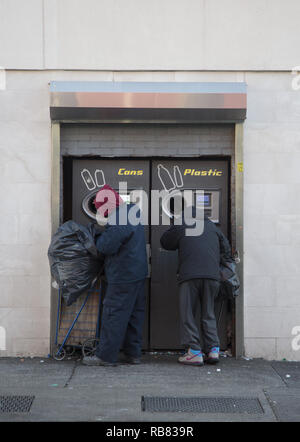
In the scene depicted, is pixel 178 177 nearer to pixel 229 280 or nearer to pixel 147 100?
pixel 147 100

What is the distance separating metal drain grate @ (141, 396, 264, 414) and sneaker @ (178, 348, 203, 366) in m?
1.16

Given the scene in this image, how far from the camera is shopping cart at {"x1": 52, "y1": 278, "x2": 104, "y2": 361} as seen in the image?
23.0 feet

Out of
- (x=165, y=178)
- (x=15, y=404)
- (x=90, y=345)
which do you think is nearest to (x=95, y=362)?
(x=90, y=345)

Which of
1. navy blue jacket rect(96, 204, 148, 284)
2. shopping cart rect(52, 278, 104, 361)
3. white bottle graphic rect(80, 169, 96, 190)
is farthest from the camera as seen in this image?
white bottle graphic rect(80, 169, 96, 190)

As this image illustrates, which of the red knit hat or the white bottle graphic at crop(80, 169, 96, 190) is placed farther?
the white bottle graphic at crop(80, 169, 96, 190)

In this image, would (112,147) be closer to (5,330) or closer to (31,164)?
(31,164)

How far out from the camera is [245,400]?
18.6ft

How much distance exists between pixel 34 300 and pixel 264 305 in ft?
8.70

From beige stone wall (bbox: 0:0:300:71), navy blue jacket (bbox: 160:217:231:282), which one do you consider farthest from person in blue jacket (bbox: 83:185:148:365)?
beige stone wall (bbox: 0:0:300:71)

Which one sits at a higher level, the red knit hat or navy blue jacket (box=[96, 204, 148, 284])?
the red knit hat

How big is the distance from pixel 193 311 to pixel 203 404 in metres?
1.55

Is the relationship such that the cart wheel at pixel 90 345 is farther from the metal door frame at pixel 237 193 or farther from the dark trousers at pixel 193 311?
the dark trousers at pixel 193 311

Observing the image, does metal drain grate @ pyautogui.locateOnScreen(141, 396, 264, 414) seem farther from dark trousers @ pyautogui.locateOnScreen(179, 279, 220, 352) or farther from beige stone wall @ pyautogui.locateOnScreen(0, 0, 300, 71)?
beige stone wall @ pyautogui.locateOnScreen(0, 0, 300, 71)

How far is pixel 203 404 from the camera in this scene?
554 cm
